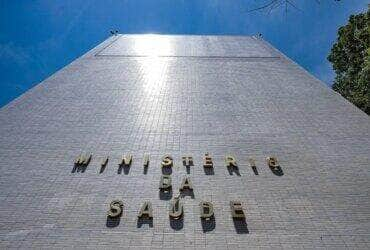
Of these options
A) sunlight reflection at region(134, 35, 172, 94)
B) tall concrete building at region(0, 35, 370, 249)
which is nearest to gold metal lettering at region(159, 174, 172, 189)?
tall concrete building at region(0, 35, 370, 249)

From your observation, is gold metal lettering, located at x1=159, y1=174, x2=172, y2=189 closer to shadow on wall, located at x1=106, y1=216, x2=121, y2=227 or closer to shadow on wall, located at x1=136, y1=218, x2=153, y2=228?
shadow on wall, located at x1=136, y1=218, x2=153, y2=228

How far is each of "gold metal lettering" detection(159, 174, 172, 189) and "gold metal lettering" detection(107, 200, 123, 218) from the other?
973 millimetres

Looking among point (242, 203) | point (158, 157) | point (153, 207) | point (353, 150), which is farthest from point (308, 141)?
point (153, 207)

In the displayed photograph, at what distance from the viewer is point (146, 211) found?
7.44 m

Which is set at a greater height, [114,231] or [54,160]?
[54,160]

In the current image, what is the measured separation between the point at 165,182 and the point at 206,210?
4.06 ft

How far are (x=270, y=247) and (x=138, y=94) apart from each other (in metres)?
7.69

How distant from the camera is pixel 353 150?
977 centimetres

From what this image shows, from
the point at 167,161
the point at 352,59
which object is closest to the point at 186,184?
the point at 167,161

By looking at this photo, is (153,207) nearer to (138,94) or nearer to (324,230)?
(324,230)

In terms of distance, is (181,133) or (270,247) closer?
(270,247)

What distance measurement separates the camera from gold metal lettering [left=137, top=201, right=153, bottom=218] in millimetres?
7353

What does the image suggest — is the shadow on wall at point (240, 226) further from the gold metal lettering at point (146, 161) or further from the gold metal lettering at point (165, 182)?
the gold metal lettering at point (146, 161)

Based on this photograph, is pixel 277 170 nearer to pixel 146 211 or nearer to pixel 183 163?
pixel 183 163
